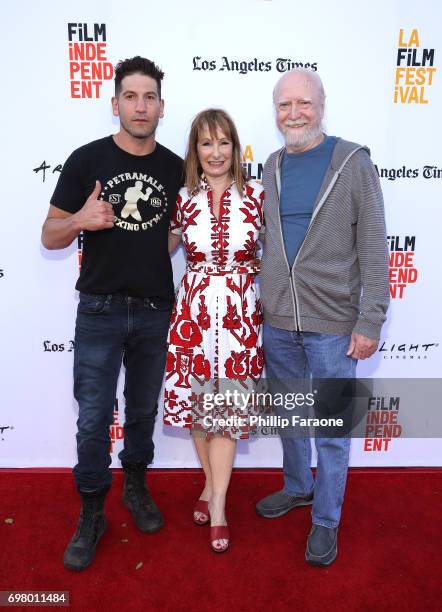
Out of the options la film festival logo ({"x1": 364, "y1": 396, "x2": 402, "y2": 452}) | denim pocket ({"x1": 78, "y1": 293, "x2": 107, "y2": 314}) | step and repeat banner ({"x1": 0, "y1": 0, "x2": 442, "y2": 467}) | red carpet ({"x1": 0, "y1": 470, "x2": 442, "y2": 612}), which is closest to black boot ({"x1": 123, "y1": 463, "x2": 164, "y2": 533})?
red carpet ({"x1": 0, "y1": 470, "x2": 442, "y2": 612})

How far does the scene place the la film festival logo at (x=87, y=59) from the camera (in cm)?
250

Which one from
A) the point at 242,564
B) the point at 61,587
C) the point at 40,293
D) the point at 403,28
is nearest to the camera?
the point at 61,587

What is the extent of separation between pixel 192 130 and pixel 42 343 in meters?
1.41

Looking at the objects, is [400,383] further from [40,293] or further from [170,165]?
[40,293]

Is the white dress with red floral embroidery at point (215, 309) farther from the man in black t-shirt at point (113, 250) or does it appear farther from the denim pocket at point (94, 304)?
the denim pocket at point (94, 304)

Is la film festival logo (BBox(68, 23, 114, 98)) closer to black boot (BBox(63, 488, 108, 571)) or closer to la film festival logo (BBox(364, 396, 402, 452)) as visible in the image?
black boot (BBox(63, 488, 108, 571))

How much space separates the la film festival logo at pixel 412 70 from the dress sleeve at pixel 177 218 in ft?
4.08

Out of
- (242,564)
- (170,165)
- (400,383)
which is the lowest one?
(242,564)

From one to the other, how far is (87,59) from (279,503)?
90.5 inches

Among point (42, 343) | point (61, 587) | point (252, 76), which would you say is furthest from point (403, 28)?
point (61, 587)

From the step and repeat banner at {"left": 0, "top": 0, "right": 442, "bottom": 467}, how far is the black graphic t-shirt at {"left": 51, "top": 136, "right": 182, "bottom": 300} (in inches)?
→ 21.4

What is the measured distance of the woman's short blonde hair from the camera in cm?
210

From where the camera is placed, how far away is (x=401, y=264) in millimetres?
2826

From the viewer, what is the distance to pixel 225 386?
7.29 feet
